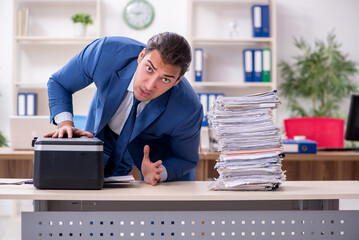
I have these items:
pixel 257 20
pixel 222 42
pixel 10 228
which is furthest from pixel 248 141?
pixel 222 42

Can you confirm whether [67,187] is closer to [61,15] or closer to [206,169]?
[206,169]

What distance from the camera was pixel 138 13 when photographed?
16.0 ft

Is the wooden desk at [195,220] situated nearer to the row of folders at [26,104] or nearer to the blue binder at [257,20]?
the row of folders at [26,104]

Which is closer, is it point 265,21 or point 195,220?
point 195,220

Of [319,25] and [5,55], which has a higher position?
[319,25]

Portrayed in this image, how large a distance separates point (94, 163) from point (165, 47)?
44 cm

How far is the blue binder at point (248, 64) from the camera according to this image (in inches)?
180

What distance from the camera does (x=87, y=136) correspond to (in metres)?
1.55

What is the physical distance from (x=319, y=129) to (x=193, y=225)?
254cm

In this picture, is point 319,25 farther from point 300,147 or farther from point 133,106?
point 133,106

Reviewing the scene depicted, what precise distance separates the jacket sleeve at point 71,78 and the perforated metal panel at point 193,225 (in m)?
0.47

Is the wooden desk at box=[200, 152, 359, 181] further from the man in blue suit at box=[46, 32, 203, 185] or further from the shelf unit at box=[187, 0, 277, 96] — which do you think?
the shelf unit at box=[187, 0, 277, 96]

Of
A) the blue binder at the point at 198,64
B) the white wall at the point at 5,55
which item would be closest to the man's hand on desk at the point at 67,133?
the blue binder at the point at 198,64

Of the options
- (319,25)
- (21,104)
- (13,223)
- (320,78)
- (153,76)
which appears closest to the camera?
(153,76)
